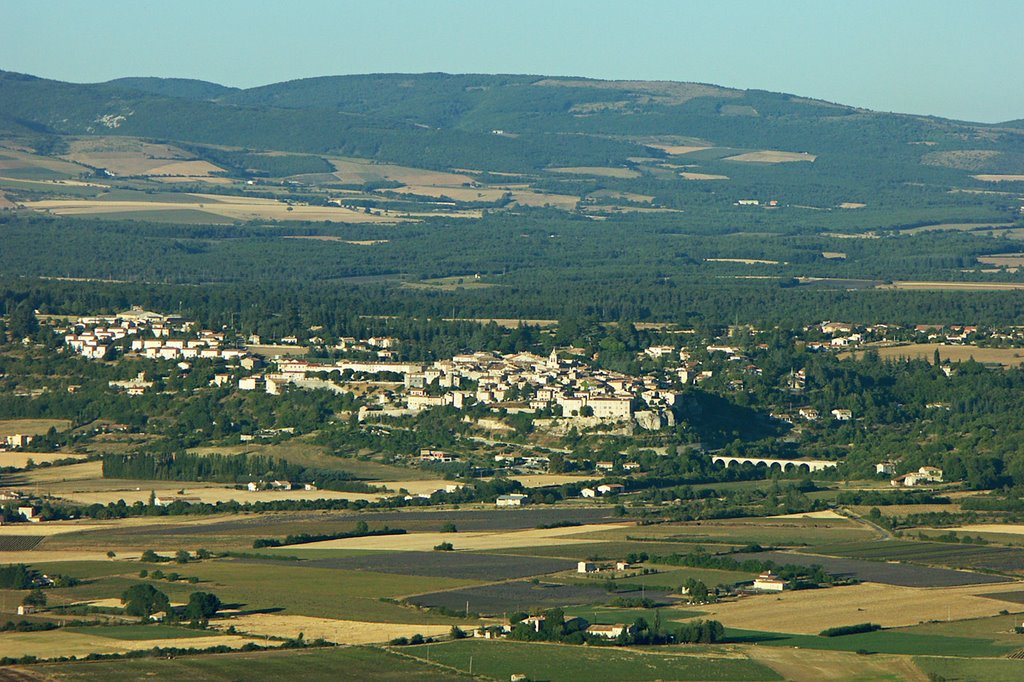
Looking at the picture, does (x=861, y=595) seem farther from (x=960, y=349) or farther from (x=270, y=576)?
(x=960, y=349)

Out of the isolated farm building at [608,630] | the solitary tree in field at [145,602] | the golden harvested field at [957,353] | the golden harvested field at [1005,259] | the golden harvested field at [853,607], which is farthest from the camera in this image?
the golden harvested field at [1005,259]

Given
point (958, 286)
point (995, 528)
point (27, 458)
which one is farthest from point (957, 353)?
point (958, 286)

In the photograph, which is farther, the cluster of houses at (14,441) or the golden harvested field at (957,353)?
the golden harvested field at (957,353)

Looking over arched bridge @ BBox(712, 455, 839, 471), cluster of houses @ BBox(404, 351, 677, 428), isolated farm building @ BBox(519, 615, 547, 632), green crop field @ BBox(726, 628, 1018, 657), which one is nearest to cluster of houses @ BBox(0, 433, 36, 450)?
cluster of houses @ BBox(404, 351, 677, 428)

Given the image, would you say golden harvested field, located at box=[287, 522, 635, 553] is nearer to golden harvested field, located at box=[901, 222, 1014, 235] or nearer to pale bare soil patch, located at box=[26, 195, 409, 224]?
pale bare soil patch, located at box=[26, 195, 409, 224]

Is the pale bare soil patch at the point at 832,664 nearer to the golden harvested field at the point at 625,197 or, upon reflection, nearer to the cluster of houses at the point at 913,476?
the cluster of houses at the point at 913,476

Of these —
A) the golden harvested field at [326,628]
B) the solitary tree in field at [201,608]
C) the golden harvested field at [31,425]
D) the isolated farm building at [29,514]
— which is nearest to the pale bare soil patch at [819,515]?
the isolated farm building at [29,514]

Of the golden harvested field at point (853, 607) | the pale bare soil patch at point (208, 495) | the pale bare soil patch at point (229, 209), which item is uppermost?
the pale bare soil patch at point (229, 209)
